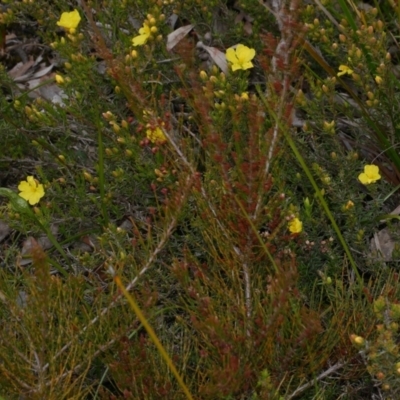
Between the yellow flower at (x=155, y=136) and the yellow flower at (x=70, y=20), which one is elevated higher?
the yellow flower at (x=70, y=20)

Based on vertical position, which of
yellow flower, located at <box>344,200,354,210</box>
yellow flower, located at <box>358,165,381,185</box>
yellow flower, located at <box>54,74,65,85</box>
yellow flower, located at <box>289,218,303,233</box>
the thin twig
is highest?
yellow flower, located at <box>54,74,65,85</box>

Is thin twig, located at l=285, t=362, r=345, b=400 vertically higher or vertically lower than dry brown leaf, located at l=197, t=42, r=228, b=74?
lower

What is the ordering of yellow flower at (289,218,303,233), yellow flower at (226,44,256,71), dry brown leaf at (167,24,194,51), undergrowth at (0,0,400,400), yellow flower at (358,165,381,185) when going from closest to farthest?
undergrowth at (0,0,400,400)
yellow flower at (289,218,303,233)
yellow flower at (358,165,381,185)
yellow flower at (226,44,256,71)
dry brown leaf at (167,24,194,51)

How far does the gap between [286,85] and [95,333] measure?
3.36 feet

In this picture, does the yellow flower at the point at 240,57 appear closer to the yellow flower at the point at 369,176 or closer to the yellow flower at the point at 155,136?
the yellow flower at the point at 155,136

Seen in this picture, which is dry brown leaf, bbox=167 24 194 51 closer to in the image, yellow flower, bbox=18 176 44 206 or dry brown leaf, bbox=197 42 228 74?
dry brown leaf, bbox=197 42 228 74

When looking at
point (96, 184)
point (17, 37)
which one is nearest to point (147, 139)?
point (96, 184)

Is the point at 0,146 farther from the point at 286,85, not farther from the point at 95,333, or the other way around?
the point at 286,85

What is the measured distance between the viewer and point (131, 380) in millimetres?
2232

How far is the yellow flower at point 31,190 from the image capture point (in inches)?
118

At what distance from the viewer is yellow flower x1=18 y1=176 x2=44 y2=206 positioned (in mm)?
3006

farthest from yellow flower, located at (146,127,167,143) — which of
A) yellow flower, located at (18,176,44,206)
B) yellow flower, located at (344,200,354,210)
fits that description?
yellow flower, located at (344,200,354,210)

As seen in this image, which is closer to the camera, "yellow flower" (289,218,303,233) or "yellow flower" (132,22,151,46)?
"yellow flower" (289,218,303,233)

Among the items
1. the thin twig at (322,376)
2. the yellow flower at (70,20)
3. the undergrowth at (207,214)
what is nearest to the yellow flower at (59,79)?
the undergrowth at (207,214)
